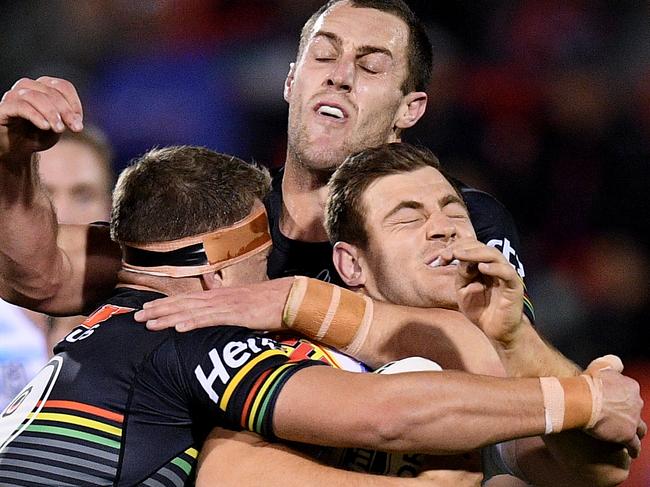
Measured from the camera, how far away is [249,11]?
637 cm

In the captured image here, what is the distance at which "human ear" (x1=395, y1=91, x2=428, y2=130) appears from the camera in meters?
3.94

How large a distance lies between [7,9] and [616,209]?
11.4ft

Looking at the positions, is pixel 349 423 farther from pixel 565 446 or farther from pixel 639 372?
pixel 639 372

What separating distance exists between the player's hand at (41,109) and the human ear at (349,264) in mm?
860

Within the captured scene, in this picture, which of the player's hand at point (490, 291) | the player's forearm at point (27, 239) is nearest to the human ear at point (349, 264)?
the player's hand at point (490, 291)

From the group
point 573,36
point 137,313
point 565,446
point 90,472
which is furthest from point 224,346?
point 573,36

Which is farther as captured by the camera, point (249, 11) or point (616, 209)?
point (249, 11)

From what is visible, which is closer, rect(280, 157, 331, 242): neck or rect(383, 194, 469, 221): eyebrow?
rect(383, 194, 469, 221): eyebrow

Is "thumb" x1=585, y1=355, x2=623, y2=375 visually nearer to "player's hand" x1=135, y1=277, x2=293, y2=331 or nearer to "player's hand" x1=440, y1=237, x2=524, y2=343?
"player's hand" x1=440, y1=237, x2=524, y2=343

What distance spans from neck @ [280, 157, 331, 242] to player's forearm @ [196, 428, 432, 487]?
1.31 meters

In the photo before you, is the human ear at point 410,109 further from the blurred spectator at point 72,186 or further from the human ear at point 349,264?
the blurred spectator at point 72,186

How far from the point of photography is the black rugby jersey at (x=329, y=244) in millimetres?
3463

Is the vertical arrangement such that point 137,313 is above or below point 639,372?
above

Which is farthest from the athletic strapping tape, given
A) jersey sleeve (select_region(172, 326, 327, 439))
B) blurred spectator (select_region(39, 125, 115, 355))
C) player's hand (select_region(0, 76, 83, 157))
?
blurred spectator (select_region(39, 125, 115, 355))
